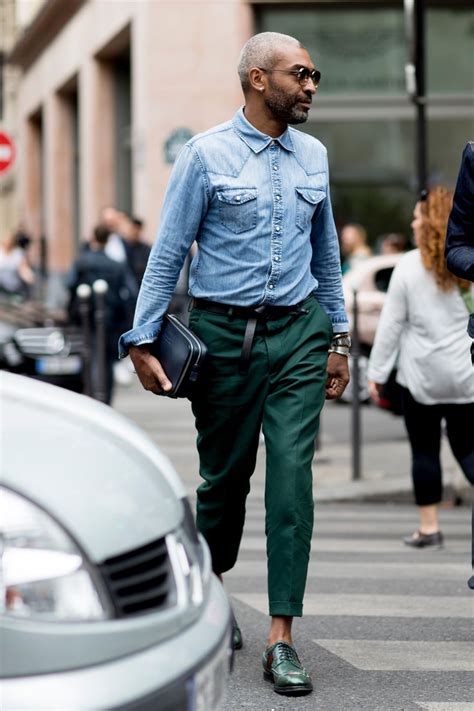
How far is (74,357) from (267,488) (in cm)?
872

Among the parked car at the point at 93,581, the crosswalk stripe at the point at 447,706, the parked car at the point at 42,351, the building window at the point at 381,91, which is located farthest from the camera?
the building window at the point at 381,91

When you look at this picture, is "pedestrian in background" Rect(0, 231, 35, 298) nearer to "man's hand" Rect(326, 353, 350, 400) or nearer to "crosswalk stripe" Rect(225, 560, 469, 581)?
"crosswalk stripe" Rect(225, 560, 469, 581)

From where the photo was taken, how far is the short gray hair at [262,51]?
4602 millimetres

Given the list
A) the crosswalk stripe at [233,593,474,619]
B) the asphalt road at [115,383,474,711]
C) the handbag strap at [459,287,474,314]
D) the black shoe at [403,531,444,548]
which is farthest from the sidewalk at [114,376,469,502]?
the crosswalk stripe at [233,593,474,619]

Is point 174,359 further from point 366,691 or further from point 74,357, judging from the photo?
point 74,357

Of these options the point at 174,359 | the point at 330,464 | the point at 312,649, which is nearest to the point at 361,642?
the point at 312,649

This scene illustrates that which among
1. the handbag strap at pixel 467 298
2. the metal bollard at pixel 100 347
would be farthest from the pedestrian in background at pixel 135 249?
the handbag strap at pixel 467 298

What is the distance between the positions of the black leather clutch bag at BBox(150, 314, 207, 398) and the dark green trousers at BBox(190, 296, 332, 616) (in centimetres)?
11

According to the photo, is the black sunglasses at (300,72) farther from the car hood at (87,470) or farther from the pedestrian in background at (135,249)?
the pedestrian in background at (135,249)

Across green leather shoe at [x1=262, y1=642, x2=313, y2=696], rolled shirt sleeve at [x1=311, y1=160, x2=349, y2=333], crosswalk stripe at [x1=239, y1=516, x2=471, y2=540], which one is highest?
rolled shirt sleeve at [x1=311, y1=160, x2=349, y2=333]

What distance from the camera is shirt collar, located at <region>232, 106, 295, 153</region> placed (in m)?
Answer: 4.61

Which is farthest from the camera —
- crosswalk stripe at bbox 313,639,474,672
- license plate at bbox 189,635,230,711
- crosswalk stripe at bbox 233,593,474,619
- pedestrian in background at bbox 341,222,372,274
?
pedestrian in background at bbox 341,222,372,274

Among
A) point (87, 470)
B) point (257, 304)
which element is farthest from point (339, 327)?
point (87, 470)

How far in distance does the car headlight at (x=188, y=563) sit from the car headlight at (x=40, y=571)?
25 centimetres
